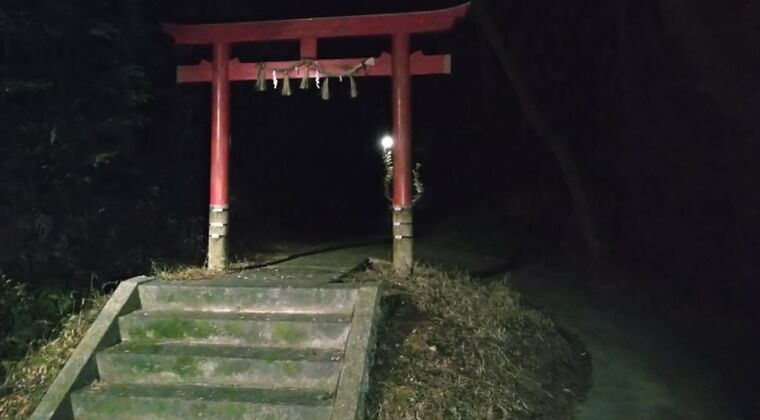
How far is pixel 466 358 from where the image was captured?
5777mm

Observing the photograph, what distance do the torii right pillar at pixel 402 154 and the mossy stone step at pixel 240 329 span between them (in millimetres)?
2238

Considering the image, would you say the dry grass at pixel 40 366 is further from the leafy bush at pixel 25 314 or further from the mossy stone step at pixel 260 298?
the mossy stone step at pixel 260 298

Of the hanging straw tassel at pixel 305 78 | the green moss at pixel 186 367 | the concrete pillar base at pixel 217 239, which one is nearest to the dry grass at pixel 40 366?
the green moss at pixel 186 367

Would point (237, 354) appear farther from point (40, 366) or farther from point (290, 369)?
point (40, 366)

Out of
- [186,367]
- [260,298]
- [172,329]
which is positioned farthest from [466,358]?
[172,329]

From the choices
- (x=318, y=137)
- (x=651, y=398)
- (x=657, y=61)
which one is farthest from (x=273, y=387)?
(x=318, y=137)

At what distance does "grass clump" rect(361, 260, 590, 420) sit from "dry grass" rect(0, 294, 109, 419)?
2.73 metres

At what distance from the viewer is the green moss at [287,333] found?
550 cm

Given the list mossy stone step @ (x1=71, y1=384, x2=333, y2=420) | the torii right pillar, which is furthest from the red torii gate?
mossy stone step @ (x1=71, y1=384, x2=333, y2=420)

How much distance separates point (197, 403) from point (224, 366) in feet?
1.36

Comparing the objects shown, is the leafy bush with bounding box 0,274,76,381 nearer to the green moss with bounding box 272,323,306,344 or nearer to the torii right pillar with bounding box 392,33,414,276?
the green moss with bounding box 272,323,306,344

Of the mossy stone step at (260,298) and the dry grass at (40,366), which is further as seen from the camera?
the mossy stone step at (260,298)

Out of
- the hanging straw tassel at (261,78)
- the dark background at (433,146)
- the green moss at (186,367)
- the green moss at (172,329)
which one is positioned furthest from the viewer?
the hanging straw tassel at (261,78)

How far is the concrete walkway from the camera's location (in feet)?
19.2
